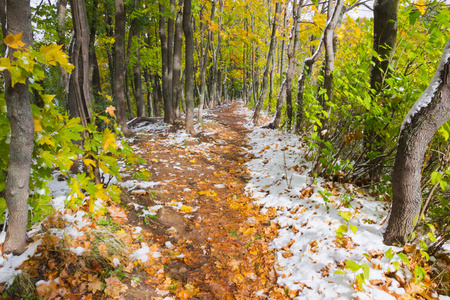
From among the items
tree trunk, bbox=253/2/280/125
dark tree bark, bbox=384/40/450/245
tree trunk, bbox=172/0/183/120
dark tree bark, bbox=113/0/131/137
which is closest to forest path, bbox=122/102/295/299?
dark tree bark, bbox=384/40/450/245

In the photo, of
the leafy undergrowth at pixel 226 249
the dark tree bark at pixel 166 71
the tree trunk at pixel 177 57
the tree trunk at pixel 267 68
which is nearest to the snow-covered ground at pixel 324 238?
the leafy undergrowth at pixel 226 249

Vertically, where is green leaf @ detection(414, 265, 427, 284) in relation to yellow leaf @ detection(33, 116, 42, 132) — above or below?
below

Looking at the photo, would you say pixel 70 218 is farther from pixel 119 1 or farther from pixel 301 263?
pixel 119 1

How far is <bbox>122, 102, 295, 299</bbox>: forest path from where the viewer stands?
2.34m

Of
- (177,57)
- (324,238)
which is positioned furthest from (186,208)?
(177,57)

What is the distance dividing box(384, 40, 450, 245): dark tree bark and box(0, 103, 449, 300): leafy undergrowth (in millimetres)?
249

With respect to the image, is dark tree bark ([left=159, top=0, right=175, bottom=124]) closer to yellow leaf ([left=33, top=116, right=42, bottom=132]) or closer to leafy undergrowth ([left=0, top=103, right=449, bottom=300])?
leafy undergrowth ([left=0, top=103, right=449, bottom=300])

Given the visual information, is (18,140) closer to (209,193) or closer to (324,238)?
(209,193)

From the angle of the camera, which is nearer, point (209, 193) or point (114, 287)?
point (114, 287)

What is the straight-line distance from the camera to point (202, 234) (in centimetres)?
317

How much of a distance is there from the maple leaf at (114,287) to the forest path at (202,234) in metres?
0.09

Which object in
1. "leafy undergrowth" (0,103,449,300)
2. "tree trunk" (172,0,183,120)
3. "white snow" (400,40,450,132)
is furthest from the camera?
"tree trunk" (172,0,183,120)

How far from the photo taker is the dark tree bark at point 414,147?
1.80 meters

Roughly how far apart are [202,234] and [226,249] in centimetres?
45
